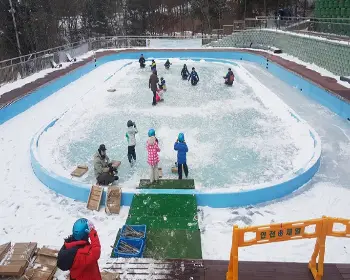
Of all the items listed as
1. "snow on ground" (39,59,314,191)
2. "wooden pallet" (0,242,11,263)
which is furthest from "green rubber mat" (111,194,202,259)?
"wooden pallet" (0,242,11,263)

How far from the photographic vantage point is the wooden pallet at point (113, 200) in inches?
248

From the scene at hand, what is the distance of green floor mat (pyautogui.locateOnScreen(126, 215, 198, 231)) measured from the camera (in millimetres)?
5789

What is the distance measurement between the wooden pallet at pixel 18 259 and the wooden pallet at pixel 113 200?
1710mm

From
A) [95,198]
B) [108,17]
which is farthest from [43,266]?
[108,17]

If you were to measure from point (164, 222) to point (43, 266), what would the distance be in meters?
2.15

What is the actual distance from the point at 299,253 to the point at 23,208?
5.06m

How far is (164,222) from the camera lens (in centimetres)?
593

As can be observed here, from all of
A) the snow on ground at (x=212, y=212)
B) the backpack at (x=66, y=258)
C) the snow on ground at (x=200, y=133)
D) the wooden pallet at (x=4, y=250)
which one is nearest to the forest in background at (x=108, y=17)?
the snow on ground at (x=200, y=133)

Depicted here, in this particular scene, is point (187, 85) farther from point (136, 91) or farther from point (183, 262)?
point (183, 262)

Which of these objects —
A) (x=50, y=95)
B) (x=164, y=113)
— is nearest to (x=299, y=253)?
(x=164, y=113)

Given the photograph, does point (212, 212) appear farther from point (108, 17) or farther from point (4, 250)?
point (108, 17)

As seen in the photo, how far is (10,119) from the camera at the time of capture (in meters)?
12.1

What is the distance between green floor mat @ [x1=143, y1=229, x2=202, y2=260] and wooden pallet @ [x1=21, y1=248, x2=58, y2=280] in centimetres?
131

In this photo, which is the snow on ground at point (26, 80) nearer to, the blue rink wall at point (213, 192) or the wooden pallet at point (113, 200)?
the blue rink wall at point (213, 192)
